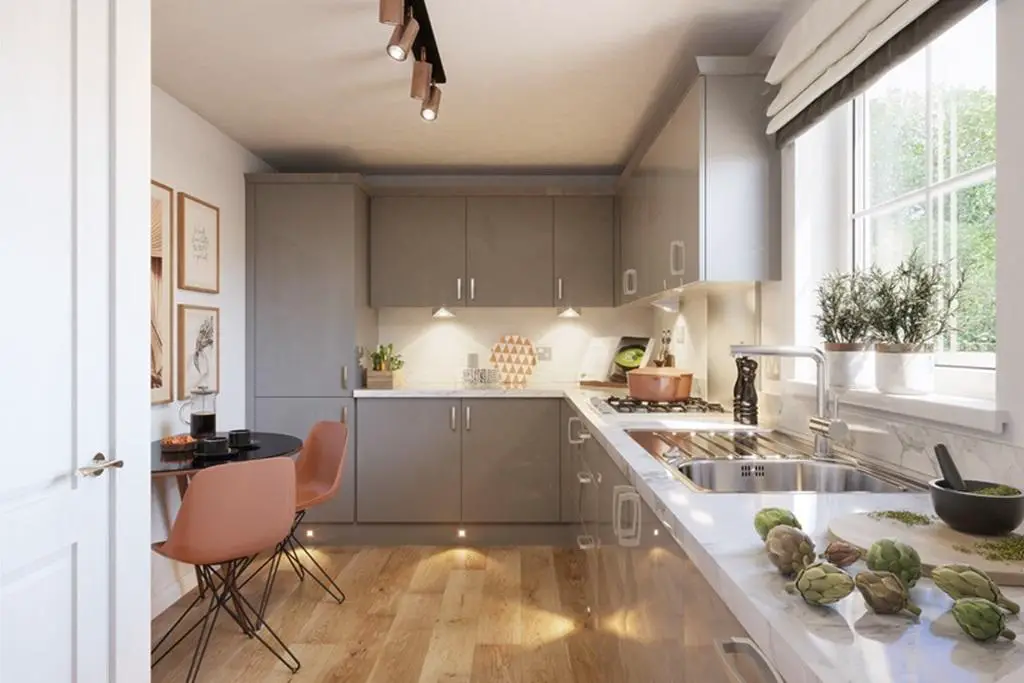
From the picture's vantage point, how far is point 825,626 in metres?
0.79

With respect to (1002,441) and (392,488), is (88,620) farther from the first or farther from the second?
(392,488)

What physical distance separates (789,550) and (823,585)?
12 cm

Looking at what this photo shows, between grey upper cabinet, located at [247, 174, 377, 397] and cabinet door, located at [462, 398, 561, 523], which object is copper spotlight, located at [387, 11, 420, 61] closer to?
grey upper cabinet, located at [247, 174, 377, 397]

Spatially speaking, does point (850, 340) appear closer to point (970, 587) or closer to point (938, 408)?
point (938, 408)

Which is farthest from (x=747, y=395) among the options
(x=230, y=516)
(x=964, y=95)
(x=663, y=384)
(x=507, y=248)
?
(x=507, y=248)

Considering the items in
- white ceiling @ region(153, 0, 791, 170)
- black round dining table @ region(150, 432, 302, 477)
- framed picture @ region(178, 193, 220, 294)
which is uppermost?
white ceiling @ region(153, 0, 791, 170)

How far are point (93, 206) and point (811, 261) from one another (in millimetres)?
2176

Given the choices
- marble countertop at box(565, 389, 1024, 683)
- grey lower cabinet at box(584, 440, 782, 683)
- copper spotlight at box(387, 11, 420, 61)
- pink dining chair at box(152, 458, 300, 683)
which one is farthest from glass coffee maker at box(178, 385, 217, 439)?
marble countertop at box(565, 389, 1024, 683)

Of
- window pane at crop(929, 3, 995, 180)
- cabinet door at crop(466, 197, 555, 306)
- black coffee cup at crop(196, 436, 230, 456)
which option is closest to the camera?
window pane at crop(929, 3, 995, 180)

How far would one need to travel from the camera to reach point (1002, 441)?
134 centimetres

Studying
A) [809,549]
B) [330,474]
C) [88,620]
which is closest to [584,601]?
[330,474]

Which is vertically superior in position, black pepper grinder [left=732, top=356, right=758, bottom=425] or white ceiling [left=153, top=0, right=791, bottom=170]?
white ceiling [left=153, top=0, right=791, bottom=170]

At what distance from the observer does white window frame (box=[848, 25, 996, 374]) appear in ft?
5.40

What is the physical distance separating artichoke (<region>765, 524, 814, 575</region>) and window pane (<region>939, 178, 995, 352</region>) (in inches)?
42.3
